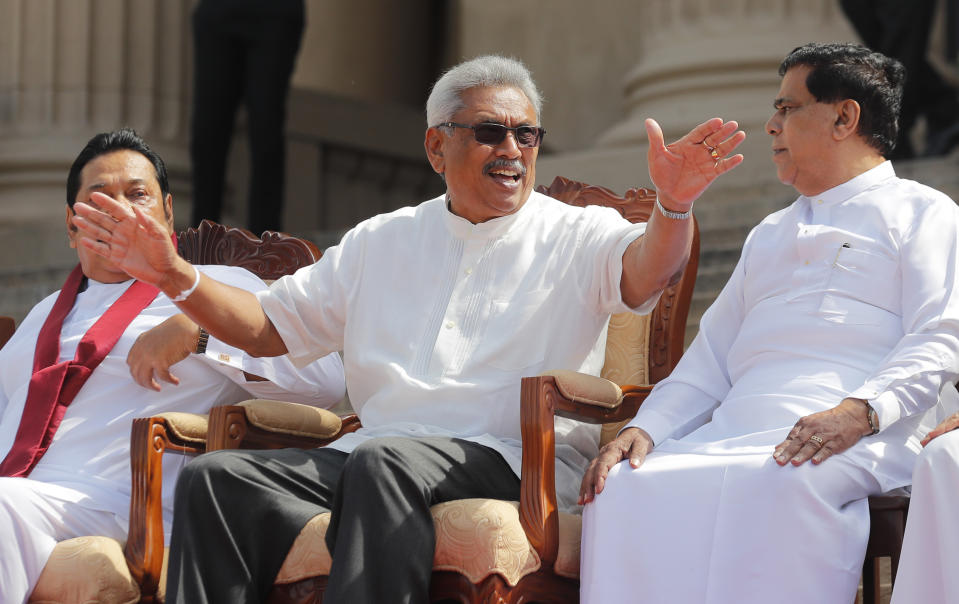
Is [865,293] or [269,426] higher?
[865,293]

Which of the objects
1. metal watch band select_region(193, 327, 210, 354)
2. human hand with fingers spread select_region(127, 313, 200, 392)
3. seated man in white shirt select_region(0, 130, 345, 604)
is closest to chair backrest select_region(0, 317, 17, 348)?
seated man in white shirt select_region(0, 130, 345, 604)

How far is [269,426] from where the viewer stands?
4168 mm

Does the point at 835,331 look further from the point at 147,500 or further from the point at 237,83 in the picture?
the point at 237,83

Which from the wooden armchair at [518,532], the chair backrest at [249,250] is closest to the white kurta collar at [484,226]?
the wooden armchair at [518,532]

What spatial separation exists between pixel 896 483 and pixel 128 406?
2.10 m

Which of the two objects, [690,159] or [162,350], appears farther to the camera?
[162,350]

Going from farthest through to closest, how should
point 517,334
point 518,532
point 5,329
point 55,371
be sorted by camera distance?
point 5,329 < point 55,371 < point 517,334 < point 518,532

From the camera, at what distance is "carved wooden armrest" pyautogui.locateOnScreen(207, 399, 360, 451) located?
4062 mm

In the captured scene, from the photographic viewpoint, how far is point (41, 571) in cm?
389

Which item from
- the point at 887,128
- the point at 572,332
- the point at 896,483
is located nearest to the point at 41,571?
the point at 572,332

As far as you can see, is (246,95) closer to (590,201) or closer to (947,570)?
(590,201)

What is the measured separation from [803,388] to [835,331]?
0.50ft

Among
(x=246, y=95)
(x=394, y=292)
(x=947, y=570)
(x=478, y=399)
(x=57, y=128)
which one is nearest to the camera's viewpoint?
(x=947, y=570)

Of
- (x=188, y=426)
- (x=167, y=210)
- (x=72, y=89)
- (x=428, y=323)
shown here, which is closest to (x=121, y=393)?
(x=188, y=426)
